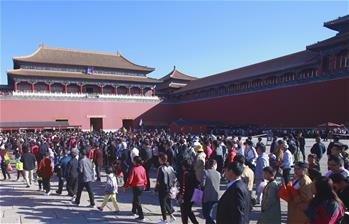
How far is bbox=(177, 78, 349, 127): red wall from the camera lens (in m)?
23.4

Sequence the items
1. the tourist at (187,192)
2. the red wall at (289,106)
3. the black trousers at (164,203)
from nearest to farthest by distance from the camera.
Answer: the tourist at (187,192) → the black trousers at (164,203) → the red wall at (289,106)

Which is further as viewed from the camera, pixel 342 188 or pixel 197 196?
pixel 197 196

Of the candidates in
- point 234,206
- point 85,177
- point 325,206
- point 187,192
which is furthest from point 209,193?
point 85,177

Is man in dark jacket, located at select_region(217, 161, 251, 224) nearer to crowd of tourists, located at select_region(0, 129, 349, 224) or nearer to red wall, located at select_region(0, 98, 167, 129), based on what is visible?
crowd of tourists, located at select_region(0, 129, 349, 224)

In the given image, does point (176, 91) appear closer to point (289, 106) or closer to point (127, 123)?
point (127, 123)

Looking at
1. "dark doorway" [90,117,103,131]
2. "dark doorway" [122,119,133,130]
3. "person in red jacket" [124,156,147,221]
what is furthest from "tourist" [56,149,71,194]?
"dark doorway" [122,119,133,130]

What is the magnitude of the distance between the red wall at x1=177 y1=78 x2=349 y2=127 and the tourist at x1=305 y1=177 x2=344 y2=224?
68.7 feet

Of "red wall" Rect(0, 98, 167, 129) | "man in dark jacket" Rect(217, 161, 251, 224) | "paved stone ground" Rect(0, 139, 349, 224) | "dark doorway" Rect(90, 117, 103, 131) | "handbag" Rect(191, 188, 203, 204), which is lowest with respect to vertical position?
"paved stone ground" Rect(0, 139, 349, 224)

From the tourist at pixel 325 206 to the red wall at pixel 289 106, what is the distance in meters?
20.9

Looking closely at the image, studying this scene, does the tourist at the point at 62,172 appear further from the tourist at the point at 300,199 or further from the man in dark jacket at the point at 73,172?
the tourist at the point at 300,199

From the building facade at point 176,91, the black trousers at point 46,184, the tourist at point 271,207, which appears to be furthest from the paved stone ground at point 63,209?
the building facade at point 176,91

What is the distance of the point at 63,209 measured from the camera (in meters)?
7.40

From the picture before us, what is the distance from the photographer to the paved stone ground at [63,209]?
21.5 ft

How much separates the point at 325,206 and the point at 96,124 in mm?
38439
